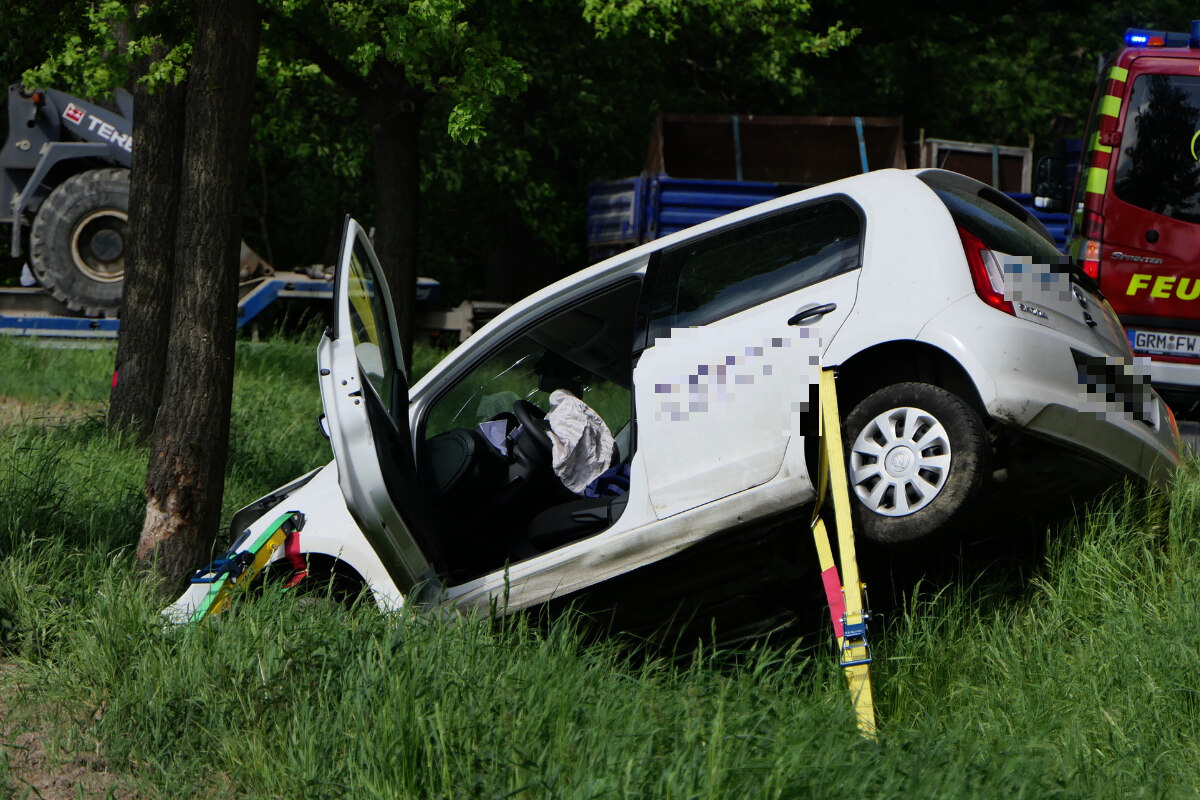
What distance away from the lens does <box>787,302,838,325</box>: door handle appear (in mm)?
3971

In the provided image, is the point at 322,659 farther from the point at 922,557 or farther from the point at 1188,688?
the point at 1188,688

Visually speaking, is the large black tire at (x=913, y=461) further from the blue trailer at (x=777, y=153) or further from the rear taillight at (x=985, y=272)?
the blue trailer at (x=777, y=153)

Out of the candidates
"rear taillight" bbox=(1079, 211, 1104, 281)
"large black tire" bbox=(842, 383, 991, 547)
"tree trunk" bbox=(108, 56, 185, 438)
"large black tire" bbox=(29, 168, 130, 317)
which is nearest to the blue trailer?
"large black tire" bbox=(29, 168, 130, 317)

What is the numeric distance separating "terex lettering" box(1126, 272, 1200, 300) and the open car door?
5.64 meters

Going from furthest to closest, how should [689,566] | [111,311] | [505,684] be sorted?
[111,311] < [689,566] < [505,684]

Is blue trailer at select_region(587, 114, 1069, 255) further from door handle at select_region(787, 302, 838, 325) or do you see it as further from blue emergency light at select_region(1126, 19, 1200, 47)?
door handle at select_region(787, 302, 838, 325)

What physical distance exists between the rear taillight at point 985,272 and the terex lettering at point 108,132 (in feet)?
36.9

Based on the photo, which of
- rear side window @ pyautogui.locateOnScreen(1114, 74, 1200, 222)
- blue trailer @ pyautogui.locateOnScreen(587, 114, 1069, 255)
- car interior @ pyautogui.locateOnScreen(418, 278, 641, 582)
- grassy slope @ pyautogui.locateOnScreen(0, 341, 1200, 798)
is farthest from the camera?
blue trailer @ pyautogui.locateOnScreen(587, 114, 1069, 255)

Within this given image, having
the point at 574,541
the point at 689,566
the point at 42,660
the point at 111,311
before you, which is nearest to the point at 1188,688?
the point at 689,566

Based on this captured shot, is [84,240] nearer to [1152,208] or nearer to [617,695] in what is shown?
[1152,208]

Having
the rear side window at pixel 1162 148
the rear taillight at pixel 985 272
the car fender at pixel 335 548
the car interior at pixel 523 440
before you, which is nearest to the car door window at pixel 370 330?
the car interior at pixel 523 440

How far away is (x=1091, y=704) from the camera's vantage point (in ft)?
12.0

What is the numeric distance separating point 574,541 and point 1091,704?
172 cm

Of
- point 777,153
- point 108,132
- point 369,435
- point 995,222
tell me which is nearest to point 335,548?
point 369,435
